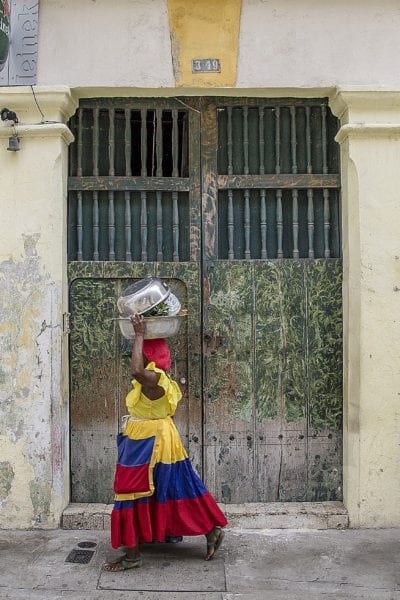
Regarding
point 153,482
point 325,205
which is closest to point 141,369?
point 153,482

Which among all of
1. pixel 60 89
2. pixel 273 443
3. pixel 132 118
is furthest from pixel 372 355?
pixel 60 89

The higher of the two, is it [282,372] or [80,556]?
[282,372]

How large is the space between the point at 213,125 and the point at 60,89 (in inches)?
44.9

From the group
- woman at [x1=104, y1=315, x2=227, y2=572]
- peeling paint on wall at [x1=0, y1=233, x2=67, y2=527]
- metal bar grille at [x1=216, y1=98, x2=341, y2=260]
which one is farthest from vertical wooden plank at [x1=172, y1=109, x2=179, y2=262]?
woman at [x1=104, y1=315, x2=227, y2=572]

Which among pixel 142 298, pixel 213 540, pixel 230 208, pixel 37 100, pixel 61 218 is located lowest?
pixel 213 540

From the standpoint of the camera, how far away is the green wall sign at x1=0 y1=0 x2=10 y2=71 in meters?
4.91

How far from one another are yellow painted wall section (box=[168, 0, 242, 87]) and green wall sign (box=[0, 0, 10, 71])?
111cm

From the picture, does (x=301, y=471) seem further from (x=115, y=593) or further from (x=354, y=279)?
(x=115, y=593)

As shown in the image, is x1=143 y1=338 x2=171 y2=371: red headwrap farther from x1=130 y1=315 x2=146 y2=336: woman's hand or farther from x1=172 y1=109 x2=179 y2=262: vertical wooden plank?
x1=172 y1=109 x2=179 y2=262: vertical wooden plank

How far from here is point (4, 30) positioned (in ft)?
16.3

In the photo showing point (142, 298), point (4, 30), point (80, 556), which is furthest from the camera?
point (4, 30)

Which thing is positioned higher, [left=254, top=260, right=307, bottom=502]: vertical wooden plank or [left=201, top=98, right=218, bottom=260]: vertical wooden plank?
[left=201, top=98, right=218, bottom=260]: vertical wooden plank

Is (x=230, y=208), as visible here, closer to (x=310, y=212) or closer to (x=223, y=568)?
(x=310, y=212)

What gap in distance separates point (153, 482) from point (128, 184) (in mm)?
2208
